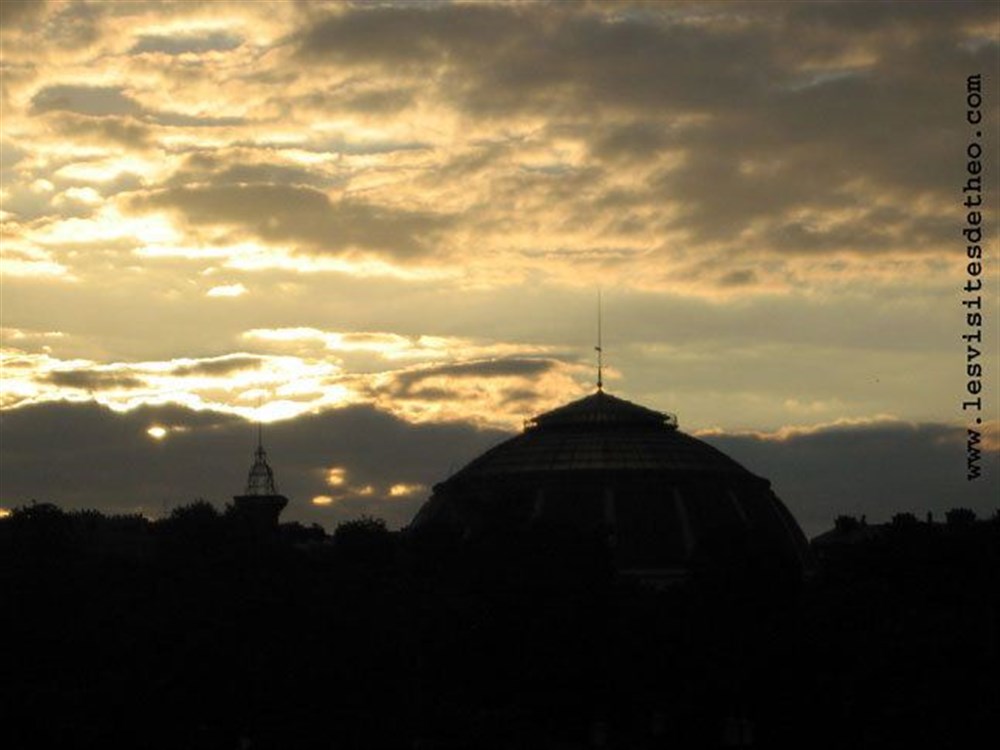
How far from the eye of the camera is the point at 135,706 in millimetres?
122750

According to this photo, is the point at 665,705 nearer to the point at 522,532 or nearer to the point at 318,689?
the point at 318,689

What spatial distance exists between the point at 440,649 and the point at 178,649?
1598 cm

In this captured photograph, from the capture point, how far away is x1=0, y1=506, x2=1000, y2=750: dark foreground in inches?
4902

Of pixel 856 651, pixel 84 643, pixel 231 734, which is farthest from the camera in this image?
pixel 84 643

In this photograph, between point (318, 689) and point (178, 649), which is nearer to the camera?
point (318, 689)

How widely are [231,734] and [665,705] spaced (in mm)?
25394

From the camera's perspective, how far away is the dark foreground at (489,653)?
12450 centimetres

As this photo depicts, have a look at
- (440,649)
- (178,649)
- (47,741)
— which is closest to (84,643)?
(178,649)

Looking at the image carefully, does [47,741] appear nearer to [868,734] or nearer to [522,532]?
[868,734]

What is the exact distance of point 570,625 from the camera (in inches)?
5920

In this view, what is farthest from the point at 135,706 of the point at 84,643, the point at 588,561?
the point at 588,561

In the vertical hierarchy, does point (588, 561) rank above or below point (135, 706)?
above

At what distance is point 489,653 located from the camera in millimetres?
149250

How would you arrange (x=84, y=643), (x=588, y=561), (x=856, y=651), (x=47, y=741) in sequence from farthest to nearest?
(x=588, y=561), (x=84, y=643), (x=856, y=651), (x=47, y=741)
